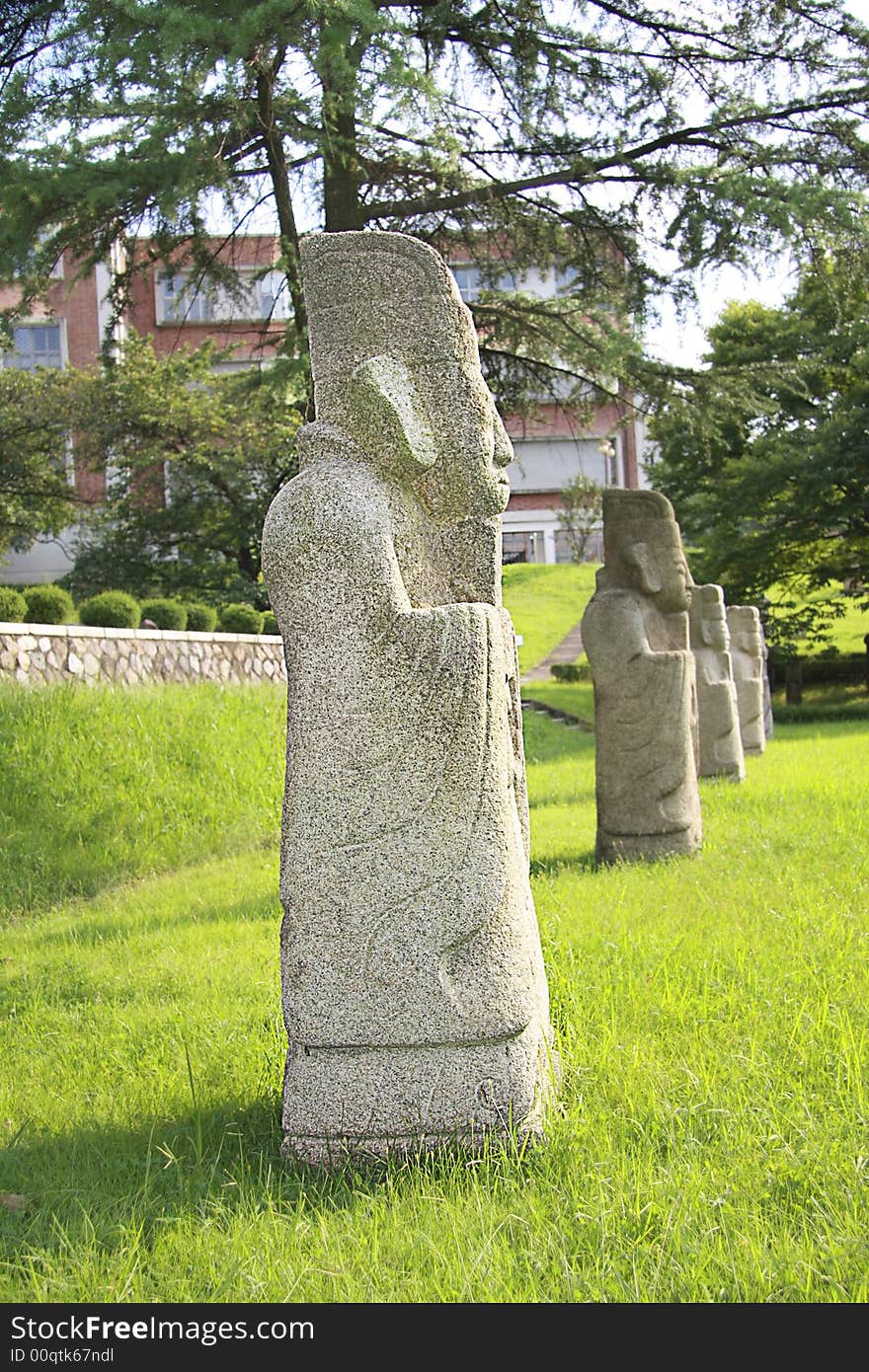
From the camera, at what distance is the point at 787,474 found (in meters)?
21.5

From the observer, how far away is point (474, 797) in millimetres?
3291

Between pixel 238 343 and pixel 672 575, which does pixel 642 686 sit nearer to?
pixel 672 575

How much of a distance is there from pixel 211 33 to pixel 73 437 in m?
19.4

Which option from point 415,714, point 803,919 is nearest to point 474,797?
point 415,714

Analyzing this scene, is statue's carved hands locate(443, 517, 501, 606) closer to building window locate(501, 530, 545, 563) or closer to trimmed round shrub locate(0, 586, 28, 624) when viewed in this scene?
trimmed round shrub locate(0, 586, 28, 624)

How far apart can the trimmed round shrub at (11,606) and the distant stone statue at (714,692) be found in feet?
23.2

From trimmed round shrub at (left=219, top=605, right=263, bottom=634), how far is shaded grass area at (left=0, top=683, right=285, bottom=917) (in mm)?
6427

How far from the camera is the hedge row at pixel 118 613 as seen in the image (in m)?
13.2

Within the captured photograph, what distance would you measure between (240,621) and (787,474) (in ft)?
33.8

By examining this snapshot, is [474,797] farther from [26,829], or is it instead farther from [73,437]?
[73,437]

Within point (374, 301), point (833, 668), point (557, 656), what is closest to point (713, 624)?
point (374, 301)

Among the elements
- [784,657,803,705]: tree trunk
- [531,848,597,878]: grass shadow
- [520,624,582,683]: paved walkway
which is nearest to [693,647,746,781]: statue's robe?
[531,848,597,878]: grass shadow

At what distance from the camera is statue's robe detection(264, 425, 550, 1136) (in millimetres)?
3252

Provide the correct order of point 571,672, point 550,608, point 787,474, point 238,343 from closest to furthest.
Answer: point 238,343 → point 787,474 → point 571,672 → point 550,608
